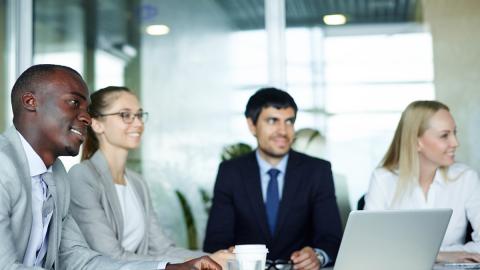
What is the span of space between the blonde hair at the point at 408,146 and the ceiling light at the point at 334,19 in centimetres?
133

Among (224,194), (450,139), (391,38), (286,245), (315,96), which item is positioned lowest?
(286,245)

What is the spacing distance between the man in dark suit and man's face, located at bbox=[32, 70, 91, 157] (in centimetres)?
153

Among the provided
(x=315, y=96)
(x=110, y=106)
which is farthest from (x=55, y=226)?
(x=315, y=96)

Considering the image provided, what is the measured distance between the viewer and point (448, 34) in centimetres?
533

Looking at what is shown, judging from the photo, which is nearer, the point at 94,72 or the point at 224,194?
the point at 224,194

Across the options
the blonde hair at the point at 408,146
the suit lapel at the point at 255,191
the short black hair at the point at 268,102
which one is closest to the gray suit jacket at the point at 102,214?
the suit lapel at the point at 255,191

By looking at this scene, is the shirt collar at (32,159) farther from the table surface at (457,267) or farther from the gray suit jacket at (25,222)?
the table surface at (457,267)

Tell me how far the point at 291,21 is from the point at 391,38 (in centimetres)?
69

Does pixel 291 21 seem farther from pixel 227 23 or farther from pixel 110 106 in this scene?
pixel 110 106

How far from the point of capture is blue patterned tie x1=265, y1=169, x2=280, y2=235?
4.08 meters

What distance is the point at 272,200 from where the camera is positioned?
4121 millimetres

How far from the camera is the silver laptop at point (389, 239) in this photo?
250cm

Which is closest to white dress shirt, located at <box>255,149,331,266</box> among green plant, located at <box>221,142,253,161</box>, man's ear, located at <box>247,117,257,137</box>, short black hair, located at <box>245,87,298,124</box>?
man's ear, located at <box>247,117,257,137</box>

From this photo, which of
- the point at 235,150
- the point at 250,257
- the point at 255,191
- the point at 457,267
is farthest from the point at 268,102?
the point at 250,257
